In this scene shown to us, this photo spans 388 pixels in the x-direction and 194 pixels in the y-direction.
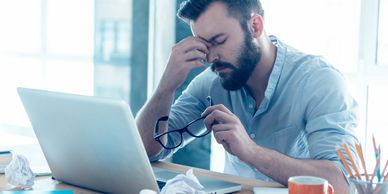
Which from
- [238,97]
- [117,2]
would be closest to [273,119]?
[238,97]

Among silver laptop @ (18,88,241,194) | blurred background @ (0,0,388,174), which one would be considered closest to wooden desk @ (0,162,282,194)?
silver laptop @ (18,88,241,194)

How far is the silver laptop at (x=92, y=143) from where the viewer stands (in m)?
1.27

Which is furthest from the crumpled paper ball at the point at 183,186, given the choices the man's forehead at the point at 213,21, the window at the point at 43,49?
the window at the point at 43,49

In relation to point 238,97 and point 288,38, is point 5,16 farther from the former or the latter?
point 238,97

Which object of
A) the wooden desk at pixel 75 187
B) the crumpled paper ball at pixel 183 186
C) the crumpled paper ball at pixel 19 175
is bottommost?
the wooden desk at pixel 75 187

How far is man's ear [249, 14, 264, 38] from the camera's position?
192 cm

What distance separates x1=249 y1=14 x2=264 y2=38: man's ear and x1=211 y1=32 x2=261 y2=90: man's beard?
0.02 meters

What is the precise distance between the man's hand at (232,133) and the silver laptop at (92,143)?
0.32ft

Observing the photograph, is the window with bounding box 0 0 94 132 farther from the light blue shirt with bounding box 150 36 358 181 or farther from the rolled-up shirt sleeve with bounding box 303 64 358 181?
the rolled-up shirt sleeve with bounding box 303 64 358 181

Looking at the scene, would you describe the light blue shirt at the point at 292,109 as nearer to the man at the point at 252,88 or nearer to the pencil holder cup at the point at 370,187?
the man at the point at 252,88

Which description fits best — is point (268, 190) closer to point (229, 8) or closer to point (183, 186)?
point (183, 186)

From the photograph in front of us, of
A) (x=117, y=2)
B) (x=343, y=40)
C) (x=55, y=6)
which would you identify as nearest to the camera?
(x=343, y=40)

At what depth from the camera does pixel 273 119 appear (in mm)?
1890

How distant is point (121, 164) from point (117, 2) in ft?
6.79
